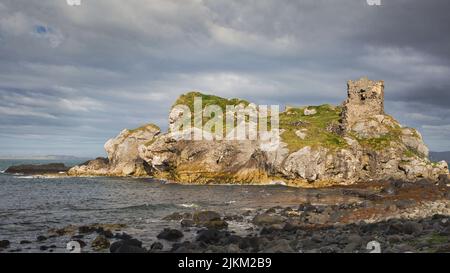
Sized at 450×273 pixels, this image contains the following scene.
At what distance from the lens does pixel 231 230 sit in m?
33.3

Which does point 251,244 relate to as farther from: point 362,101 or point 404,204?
point 362,101

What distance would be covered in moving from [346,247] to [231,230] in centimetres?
1183

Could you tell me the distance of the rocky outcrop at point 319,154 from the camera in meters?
80.7

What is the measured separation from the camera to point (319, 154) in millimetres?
81125

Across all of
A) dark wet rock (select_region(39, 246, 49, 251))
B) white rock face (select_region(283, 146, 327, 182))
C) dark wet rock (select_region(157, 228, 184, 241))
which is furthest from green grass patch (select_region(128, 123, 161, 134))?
dark wet rock (select_region(39, 246, 49, 251))

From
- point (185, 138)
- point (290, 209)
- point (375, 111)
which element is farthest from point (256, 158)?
point (290, 209)

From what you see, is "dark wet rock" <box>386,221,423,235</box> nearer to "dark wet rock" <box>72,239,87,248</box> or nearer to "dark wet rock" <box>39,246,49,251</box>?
"dark wet rock" <box>72,239,87,248</box>

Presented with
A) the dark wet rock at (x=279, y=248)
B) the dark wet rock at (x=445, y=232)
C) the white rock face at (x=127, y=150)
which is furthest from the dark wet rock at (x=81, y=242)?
the white rock face at (x=127, y=150)

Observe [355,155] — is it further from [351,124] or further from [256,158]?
[256,158]

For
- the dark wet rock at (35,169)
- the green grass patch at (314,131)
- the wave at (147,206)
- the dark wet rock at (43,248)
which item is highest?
the green grass patch at (314,131)

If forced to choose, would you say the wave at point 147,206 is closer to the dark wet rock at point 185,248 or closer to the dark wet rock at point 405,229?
the dark wet rock at point 185,248

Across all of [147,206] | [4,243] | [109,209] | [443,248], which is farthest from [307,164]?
[4,243]

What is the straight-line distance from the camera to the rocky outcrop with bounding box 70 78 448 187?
80688 mm
